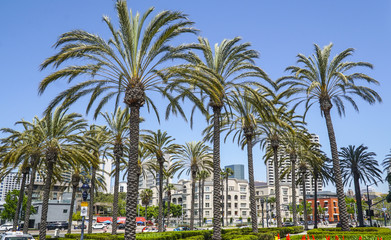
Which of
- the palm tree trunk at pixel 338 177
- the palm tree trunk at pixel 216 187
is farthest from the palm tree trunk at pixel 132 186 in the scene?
the palm tree trunk at pixel 338 177

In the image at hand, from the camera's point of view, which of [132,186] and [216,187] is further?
[216,187]

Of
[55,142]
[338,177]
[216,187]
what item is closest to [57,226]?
[55,142]

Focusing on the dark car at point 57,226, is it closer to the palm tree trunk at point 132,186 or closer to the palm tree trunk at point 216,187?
the palm tree trunk at point 216,187

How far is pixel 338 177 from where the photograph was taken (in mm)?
25281

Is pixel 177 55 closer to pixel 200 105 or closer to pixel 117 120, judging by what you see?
pixel 200 105

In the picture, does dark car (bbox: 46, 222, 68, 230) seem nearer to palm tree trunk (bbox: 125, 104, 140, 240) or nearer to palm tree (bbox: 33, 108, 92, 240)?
palm tree (bbox: 33, 108, 92, 240)

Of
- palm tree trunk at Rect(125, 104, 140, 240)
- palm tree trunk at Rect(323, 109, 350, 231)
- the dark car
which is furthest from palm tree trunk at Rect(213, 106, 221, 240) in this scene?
the dark car

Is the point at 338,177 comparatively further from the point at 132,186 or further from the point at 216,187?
the point at 132,186

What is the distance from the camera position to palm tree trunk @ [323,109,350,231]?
2466cm

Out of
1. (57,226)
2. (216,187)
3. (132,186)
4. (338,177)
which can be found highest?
(338,177)

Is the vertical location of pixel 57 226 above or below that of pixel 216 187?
below

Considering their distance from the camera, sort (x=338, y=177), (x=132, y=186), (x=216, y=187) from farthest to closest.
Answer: (x=338, y=177) < (x=216, y=187) < (x=132, y=186)

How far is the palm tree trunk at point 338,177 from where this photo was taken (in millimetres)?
24656

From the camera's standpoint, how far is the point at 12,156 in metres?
25.4
